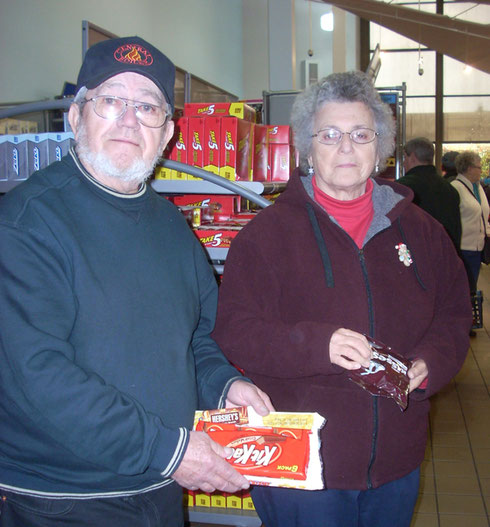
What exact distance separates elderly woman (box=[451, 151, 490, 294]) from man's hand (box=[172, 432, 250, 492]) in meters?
4.93

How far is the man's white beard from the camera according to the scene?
1.42 metres

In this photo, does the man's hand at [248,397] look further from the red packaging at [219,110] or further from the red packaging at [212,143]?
the red packaging at [219,110]

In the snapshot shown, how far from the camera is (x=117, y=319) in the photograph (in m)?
1.30

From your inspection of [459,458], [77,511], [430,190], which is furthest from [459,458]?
[77,511]

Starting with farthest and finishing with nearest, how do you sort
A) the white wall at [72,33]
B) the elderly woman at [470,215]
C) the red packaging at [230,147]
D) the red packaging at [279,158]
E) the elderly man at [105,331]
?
the white wall at [72,33], the elderly woman at [470,215], the red packaging at [279,158], the red packaging at [230,147], the elderly man at [105,331]

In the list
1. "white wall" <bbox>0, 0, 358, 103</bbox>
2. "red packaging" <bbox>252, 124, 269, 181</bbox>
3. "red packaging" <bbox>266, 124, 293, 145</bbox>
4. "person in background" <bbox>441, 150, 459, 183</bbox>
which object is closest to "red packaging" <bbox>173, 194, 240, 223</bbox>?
"red packaging" <bbox>252, 124, 269, 181</bbox>

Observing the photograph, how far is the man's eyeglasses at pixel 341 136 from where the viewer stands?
169 cm

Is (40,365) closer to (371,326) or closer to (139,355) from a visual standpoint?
(139,355)

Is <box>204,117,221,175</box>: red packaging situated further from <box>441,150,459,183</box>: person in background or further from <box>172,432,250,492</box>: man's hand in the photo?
<box>441,150,459,183</box>: person in background

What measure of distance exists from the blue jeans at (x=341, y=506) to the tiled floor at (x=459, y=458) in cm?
162

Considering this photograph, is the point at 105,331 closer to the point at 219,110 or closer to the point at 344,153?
the point at 344,153

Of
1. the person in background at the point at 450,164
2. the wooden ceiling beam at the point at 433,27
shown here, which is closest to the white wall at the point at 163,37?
the wooden ceiling beam at the point at 433,27

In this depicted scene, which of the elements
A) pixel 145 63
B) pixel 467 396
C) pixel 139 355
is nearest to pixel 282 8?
pixel 467 396

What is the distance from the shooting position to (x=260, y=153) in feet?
10.7
